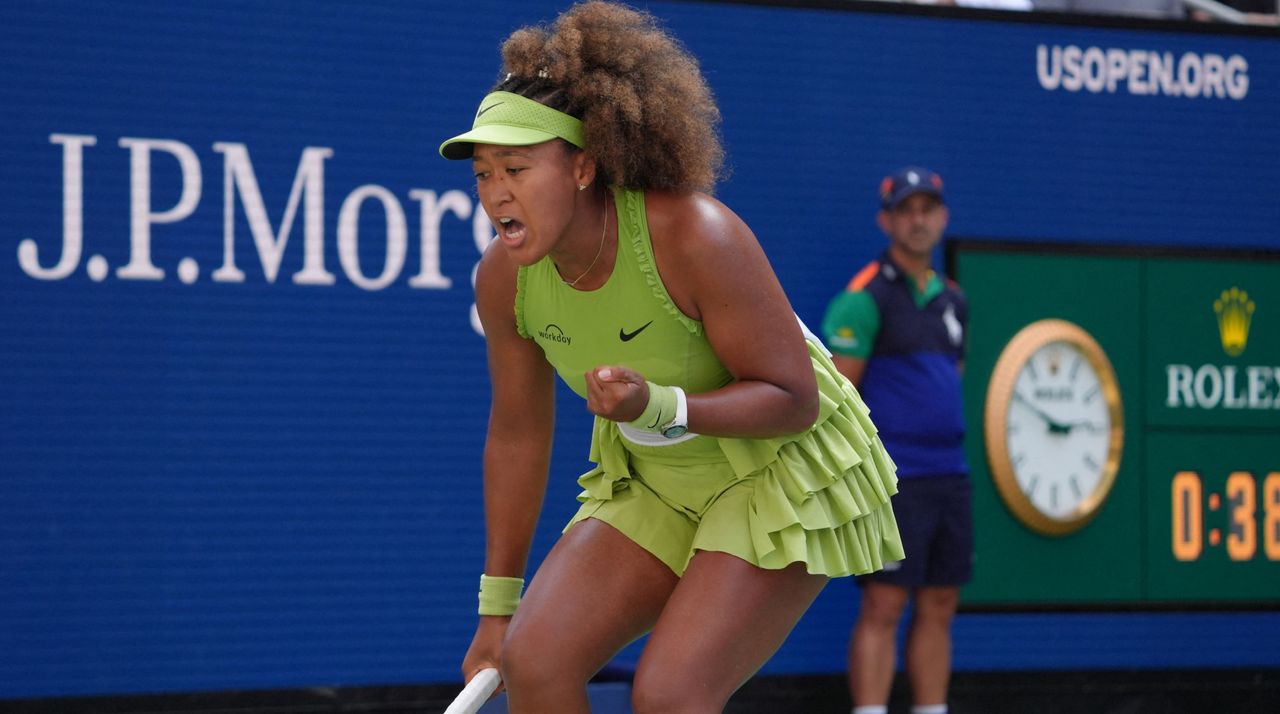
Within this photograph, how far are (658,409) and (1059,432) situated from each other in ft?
11.1

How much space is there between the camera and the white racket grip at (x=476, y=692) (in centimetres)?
302

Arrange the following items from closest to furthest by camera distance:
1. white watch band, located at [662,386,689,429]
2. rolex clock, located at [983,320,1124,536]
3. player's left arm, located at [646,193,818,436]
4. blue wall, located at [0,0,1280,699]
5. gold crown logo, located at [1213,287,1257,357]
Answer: white watch band, located at [662,386,689,429] < player's left arm, located at [646,193,818,436] < blue wall, located at [0,0,1280,699] < rolex clock, located at [983,320,1124,536] < gold crown logo, located at [1213,287,1257,357]

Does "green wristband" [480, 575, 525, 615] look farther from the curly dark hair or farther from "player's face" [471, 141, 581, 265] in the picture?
the curly dark hair

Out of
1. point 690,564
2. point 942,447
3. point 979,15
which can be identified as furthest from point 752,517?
point 979,15

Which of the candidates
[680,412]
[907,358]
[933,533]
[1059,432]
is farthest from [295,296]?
[680,412]

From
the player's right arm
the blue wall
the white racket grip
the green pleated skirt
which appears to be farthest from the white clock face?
the white racket grip

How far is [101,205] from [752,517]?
2.67m

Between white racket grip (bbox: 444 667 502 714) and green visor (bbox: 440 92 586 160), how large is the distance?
0.94m

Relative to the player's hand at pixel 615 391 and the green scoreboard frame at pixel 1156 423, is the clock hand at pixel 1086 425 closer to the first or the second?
the green scoreboard frame at pixel 1156 423

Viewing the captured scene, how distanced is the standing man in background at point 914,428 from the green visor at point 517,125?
2.52m

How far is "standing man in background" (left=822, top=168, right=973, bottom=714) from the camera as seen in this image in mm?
5219

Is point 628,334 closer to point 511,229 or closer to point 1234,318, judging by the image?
point 511,229

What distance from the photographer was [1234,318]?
19.7ft

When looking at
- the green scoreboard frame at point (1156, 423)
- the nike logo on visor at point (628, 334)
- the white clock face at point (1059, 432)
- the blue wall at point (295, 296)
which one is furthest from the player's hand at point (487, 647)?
the white clock face at point (1059, 432)
